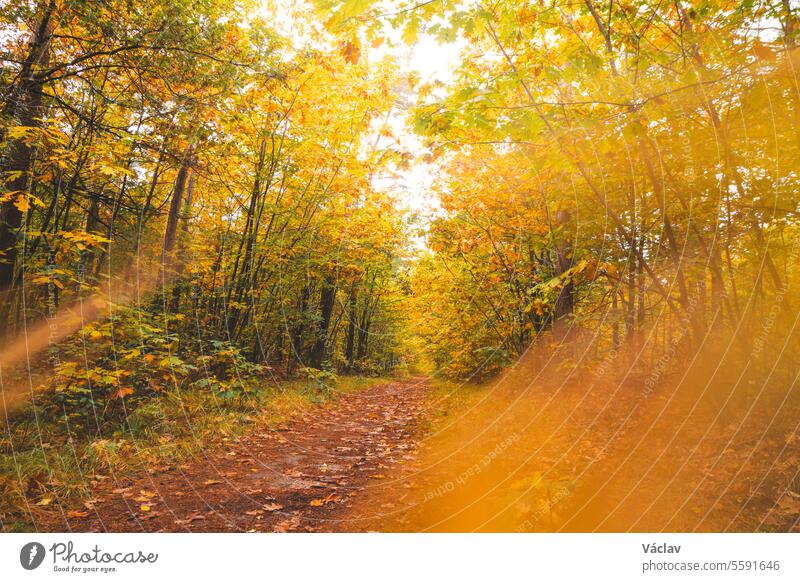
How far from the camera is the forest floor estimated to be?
9.45ft

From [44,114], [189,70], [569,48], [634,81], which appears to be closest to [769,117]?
[634,81]

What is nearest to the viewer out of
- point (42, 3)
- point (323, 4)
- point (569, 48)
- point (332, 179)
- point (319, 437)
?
point (323, 4)

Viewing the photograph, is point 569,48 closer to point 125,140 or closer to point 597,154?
point 597,154

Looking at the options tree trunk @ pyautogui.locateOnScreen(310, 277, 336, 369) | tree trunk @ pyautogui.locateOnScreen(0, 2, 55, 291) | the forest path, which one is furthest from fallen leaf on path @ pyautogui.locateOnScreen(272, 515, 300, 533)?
tree trunk @ pyautogui.locateOnScreen(310, 277, 336, 369)

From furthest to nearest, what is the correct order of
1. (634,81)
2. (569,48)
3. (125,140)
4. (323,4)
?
(125,140) → (569,48) → (634,81) → (323,4)

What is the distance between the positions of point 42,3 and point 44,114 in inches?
50.0

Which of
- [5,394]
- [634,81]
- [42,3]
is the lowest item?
[5,394]

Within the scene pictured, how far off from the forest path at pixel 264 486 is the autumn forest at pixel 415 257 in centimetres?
5

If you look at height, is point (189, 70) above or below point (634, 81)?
above

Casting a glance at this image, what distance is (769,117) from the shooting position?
317 cm
